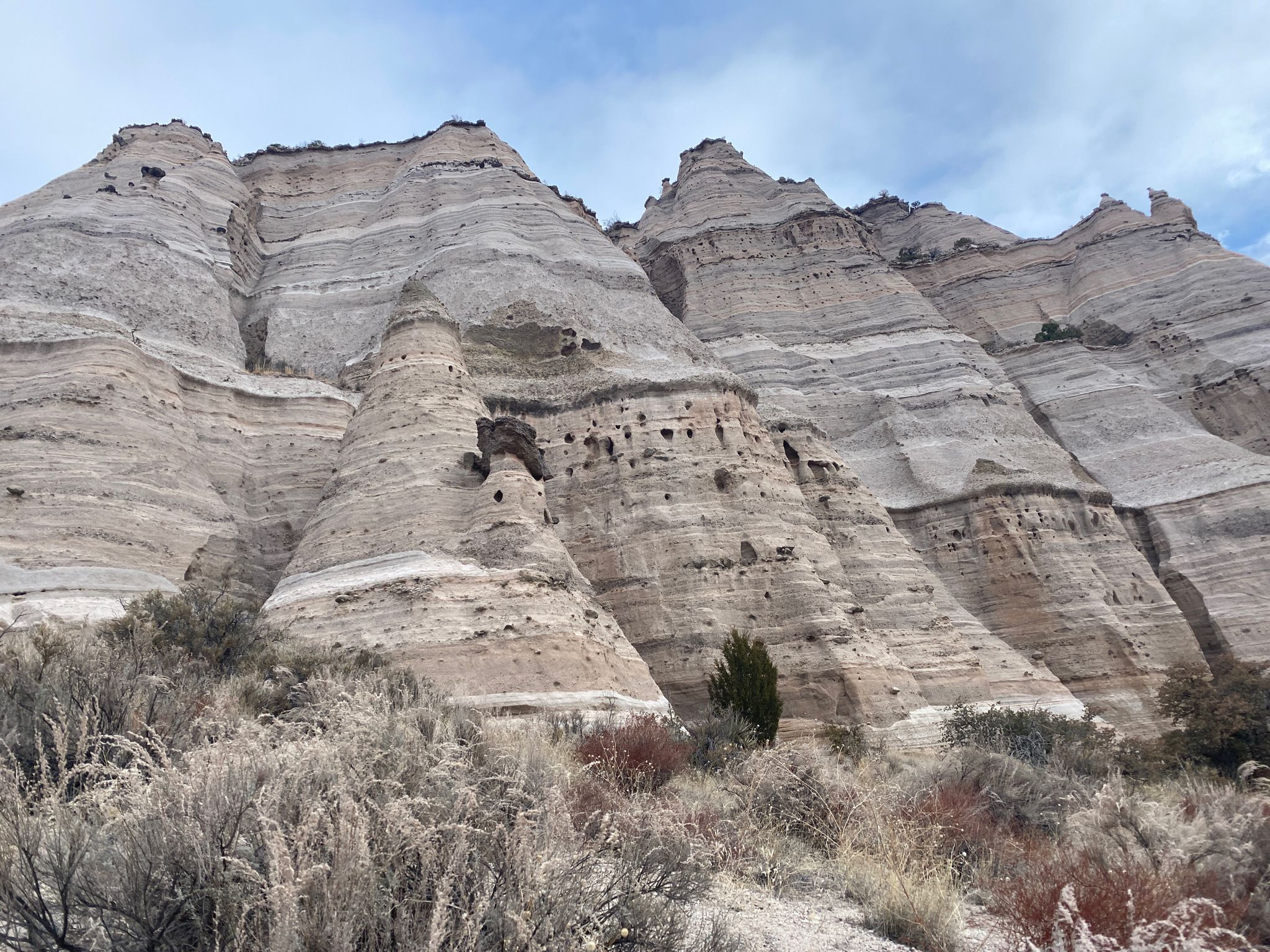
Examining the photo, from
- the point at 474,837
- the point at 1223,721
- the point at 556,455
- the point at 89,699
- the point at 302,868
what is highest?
the point at 556,455

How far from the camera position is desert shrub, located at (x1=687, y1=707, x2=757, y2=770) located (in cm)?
968

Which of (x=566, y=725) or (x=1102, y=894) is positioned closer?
(x=1102, y=894)

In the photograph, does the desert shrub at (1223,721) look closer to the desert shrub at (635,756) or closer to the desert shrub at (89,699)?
the desert shrub at (635,756)

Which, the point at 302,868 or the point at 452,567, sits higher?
the point at 452,567

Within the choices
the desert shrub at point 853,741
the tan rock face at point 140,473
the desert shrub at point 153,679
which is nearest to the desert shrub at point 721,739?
the desert shrub at point 853,741

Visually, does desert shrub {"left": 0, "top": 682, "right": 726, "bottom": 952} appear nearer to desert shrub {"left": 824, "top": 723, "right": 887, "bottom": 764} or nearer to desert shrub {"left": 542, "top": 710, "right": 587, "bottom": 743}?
desert shrub {"left": 542, "top": 710, "right": 587, "bottom": 743}

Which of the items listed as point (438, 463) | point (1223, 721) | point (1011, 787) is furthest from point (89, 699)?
point (1223, 721)

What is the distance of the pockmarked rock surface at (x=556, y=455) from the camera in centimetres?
1394

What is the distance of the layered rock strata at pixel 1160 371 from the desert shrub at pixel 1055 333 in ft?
2.08

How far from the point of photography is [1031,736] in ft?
43.8

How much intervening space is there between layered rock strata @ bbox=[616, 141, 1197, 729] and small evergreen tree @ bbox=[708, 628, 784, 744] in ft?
41.2

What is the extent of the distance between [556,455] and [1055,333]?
31.8 meters

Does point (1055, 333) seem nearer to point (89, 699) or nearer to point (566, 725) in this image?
point (566, 725)

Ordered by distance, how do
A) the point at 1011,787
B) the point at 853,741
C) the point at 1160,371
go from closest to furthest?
1. the point at 1011,787
2. the point at 853,741
3. the point at 1160,371
